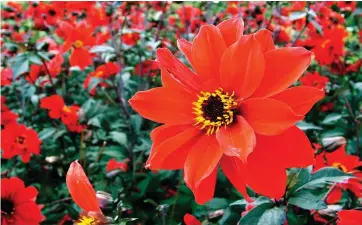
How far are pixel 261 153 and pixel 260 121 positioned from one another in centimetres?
5

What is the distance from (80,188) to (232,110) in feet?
0.99

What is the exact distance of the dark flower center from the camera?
1281 mm

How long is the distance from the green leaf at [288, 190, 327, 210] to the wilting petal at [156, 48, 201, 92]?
0.26 m

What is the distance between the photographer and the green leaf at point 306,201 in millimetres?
770

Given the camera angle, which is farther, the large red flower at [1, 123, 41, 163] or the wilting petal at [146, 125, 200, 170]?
the large red flower at [1, 123, 41, 163]

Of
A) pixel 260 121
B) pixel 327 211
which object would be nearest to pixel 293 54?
pixel 260 121

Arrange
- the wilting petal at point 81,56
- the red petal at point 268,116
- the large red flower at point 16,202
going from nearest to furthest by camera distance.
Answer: the red petal at point 268,116 < the large red flower at point 16,202 < the wilting petal at point 81,56

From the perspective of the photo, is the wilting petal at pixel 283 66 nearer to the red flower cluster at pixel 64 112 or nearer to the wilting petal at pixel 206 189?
the wilting petal at pixel 206 189

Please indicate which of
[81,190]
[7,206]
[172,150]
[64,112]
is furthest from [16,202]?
[172,150]

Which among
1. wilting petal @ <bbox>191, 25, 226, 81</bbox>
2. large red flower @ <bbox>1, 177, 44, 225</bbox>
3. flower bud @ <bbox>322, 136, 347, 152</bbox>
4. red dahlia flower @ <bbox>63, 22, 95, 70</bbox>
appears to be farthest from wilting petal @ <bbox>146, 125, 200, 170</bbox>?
red dahlia flower @ <bbox>63, 22, 95, 70</bbox>

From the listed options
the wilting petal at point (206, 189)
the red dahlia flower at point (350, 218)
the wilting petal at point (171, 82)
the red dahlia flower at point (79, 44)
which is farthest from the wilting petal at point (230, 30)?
the red dahlia flower at point (79, 44)

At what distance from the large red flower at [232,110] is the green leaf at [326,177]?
0.61 feet

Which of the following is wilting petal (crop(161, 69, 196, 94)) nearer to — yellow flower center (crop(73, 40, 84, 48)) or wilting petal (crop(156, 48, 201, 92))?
wilting petal (crop(156, 48, 201, 92))

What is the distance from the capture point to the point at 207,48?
2.47 feet
